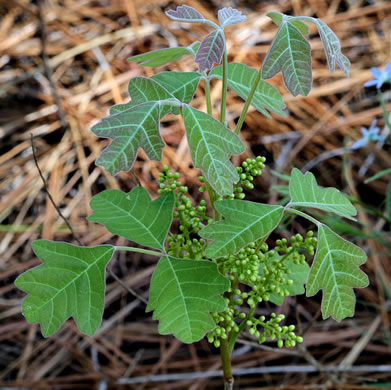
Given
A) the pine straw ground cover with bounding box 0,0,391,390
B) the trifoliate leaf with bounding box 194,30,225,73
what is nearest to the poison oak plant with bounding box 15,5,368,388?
the trifoliate leaf with bounding box 194,30,225,73

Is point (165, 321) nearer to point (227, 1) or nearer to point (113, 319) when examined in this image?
point (113, 319)

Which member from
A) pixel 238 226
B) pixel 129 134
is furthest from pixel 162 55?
pixel 238 226

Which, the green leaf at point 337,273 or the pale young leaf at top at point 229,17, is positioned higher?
the pale young leaf at top at point 229,17

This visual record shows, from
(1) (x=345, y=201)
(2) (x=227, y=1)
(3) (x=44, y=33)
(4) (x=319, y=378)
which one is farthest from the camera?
(2) (x=227, y=1)

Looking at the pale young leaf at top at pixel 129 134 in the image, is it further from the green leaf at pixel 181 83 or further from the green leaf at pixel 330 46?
the green leaf at pixel 330 46

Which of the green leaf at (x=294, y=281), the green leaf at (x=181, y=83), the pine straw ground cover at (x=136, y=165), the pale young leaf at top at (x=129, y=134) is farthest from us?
the pine straw ground cover at (x=136, y=165)

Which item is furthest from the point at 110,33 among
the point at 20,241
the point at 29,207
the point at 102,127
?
the point at 102,127

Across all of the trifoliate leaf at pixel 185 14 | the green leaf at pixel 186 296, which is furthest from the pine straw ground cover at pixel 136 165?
the trifoliate leaf at pixel 185 14

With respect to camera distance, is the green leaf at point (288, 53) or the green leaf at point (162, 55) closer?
the green leaf at point (288, 53)

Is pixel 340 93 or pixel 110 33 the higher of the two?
pixel 110 33
